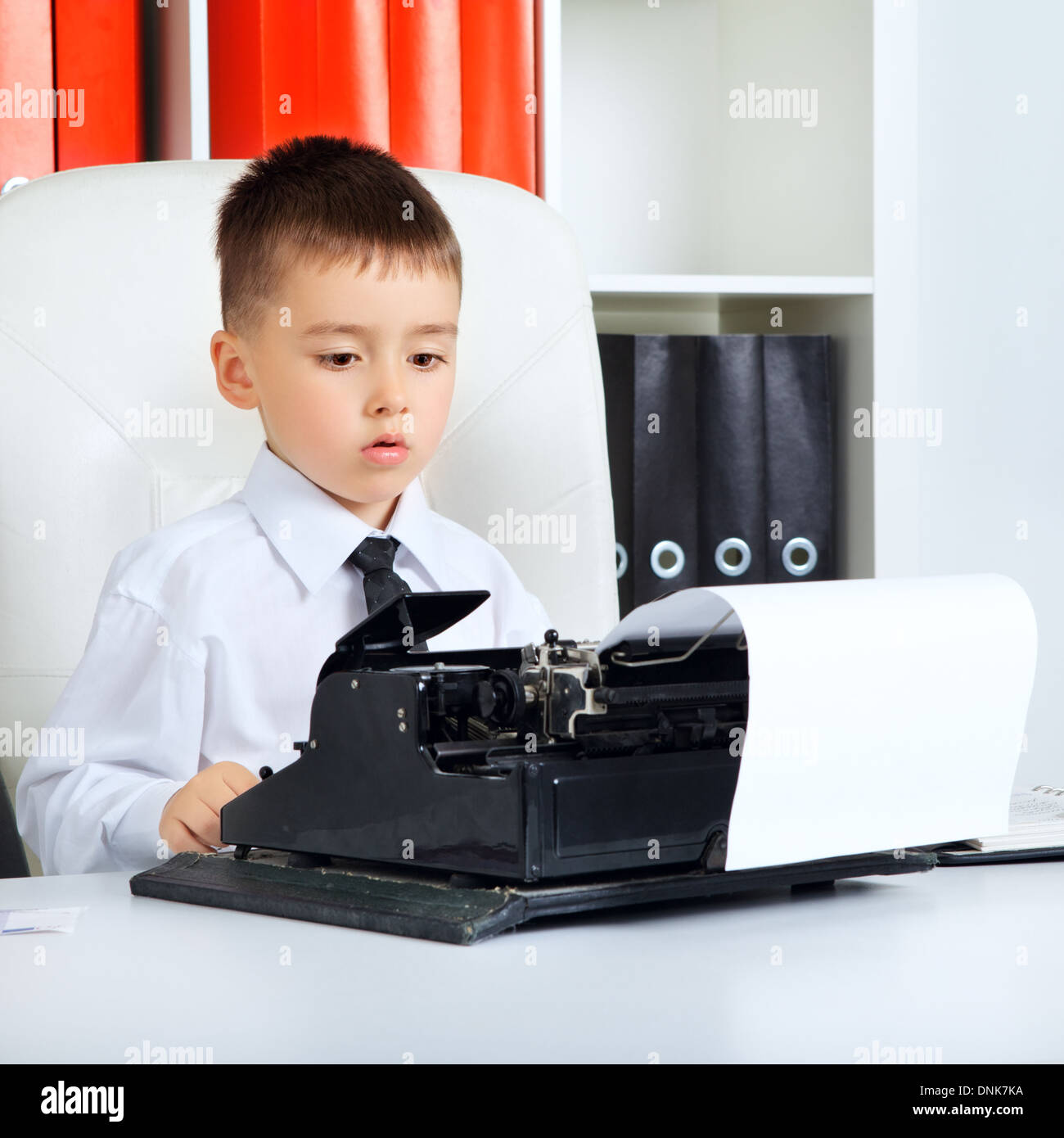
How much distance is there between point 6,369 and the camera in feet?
4.17

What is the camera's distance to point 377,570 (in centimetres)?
110

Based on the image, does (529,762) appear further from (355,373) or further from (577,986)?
(355,373)

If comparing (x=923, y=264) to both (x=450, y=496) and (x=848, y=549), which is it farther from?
(x=450, y=496)

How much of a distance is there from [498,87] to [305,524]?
70 cm

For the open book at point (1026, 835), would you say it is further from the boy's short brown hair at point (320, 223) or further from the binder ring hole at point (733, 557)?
the binder ring hole at point (733, 557)

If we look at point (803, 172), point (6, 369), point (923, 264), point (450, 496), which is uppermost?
point (803, 172)

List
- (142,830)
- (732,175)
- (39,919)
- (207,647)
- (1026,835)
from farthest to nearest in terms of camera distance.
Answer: (732,175) → (207,647) → (142,830) → (1026,835) → (39,919)

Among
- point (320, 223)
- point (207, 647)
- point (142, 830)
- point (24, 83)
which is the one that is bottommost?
point (142, 830)

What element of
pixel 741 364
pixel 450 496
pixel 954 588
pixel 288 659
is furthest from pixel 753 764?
pixel 741 364

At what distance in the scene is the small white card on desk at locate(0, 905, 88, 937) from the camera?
65 centimetres

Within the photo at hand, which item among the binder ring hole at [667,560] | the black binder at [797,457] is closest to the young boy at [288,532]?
the binder ring hole at [667,560]

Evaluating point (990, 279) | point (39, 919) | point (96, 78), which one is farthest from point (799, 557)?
point (39, 919)

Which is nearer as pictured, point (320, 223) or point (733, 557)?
point (320, 223)

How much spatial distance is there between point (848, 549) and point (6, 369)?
975 millimetres
